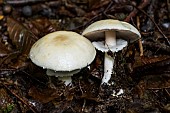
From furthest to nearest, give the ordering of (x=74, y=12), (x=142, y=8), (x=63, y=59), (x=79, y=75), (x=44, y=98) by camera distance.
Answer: (x=74, y=12), (x=142, y=8), (x=79, y=75), (x=44, y=98), (x=63, y=59)

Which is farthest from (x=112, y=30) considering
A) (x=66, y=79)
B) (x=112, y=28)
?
(x=66, y=79)

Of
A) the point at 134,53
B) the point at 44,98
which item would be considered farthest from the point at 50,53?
the point at 134,53

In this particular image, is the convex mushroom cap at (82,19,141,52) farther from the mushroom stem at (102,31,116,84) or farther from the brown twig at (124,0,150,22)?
the brown twig at (124,0,150,22)

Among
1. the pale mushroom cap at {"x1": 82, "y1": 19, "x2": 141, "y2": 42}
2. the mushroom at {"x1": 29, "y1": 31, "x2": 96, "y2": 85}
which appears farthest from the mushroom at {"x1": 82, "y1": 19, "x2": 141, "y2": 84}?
the mushroom at {"x1": 29, "y1": 31, "x2": 96, "y2": 85}

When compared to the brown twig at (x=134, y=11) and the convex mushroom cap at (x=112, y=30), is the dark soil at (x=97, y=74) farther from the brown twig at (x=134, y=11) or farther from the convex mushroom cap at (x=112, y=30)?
the convex mushroom cap at (x=112, y=30)

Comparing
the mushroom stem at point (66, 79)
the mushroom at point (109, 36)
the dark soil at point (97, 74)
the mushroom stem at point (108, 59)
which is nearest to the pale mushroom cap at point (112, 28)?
the mushroom at point (109, 36)

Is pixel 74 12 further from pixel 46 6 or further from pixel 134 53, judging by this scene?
pixel 134 53
